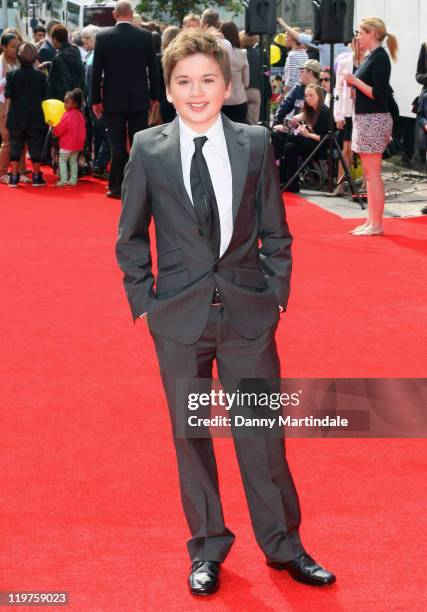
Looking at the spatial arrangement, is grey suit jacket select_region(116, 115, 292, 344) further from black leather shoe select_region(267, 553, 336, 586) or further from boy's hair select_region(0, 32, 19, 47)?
boy's hair select_region(0, 32, 19, 47)

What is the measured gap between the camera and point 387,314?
721 cm

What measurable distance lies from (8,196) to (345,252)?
5.18 metres

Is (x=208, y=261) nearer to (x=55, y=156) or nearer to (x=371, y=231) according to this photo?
(x=371, y=231)

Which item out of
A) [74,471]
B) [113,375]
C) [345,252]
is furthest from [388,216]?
[74,471]

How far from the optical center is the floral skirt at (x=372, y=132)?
31.9ft

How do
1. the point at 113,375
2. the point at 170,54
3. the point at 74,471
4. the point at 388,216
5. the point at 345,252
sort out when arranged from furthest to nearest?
the point at 388,216 < the point at 345,252 < the point at 113,375 < the point at 74,471 < the point at 170,54

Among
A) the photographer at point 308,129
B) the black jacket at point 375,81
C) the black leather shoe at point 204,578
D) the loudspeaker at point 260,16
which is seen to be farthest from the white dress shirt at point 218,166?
the loudspeaker at point 260,16

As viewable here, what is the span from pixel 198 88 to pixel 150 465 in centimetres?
181

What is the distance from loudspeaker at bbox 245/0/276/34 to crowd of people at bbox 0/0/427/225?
0.98 feet

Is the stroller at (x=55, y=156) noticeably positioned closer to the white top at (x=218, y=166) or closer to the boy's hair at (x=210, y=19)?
the boy's hair at (x=210, y=19)

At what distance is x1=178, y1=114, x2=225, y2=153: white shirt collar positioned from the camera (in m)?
3.34

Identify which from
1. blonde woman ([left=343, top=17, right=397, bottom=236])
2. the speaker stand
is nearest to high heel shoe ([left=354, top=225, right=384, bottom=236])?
blonde woman ([left=343, top=17, right=397, bottom=236])

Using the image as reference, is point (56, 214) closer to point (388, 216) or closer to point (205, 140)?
point (388, 216)

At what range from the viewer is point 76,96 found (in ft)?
45.5
